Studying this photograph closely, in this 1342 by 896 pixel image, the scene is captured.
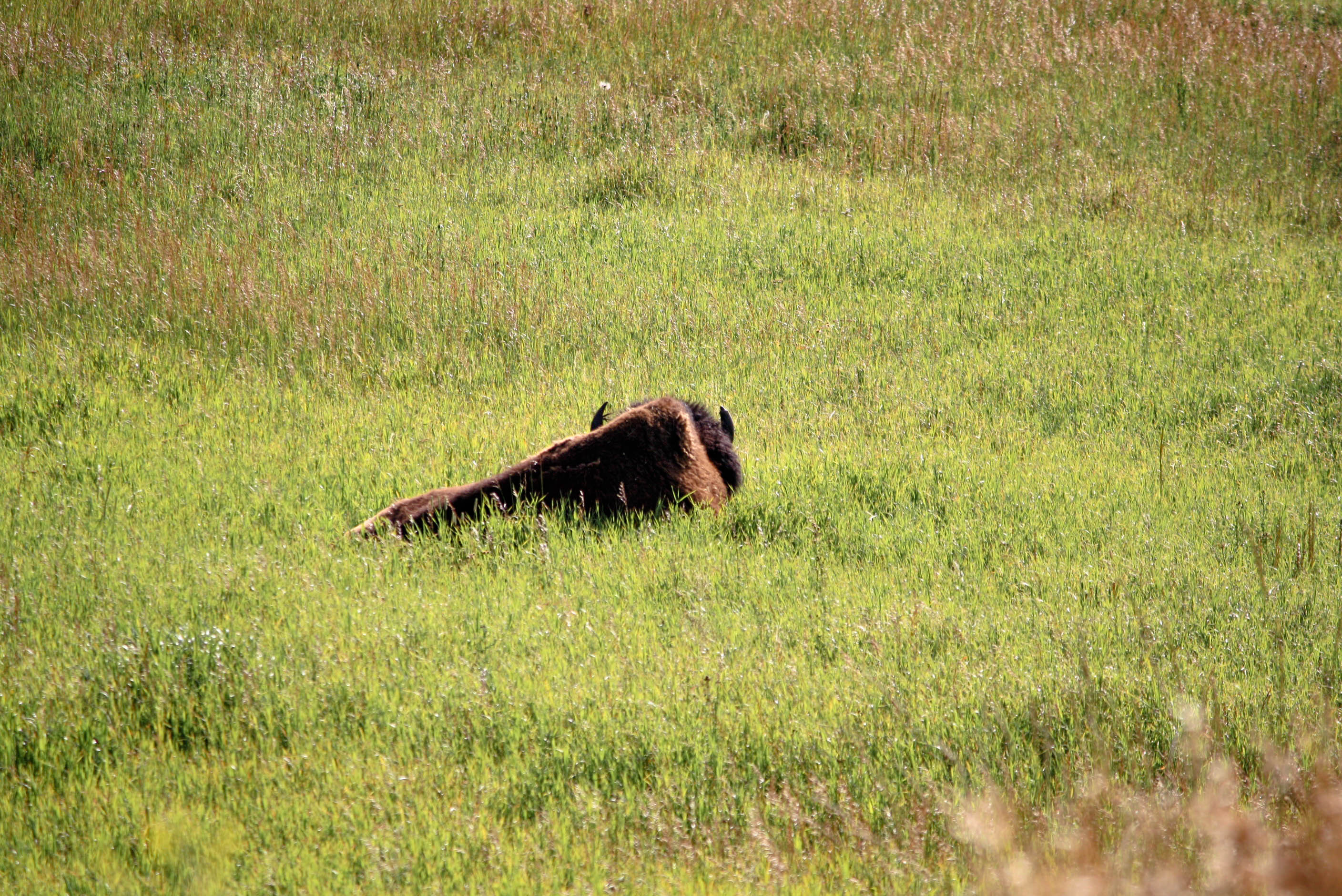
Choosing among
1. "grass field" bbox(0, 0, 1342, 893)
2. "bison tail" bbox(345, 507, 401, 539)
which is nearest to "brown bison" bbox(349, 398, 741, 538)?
"bison tail" bbox(345, 507, 401, 539)

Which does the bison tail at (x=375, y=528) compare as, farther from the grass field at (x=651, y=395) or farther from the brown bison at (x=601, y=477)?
the grass field at (x=651, y=395)

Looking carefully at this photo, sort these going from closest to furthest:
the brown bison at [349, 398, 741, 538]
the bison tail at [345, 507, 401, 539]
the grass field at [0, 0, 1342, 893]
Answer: the grass field at [0, 0, 1342, 893]
the bison tail at [345, 507, 401, 539]
the brown bison at [349, 398, 741, 538]

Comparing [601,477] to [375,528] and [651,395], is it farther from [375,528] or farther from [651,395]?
[651,395]

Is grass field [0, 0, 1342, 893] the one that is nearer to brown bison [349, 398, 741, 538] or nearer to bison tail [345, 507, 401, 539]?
bison tail [345, 507, 401, 539]

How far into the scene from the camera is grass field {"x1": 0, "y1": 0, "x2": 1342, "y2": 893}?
3.64 m

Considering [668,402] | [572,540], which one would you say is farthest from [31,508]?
[668,402]

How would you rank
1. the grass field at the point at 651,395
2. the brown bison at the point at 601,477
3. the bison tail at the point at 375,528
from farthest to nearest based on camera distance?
the brown bison at the point at 601,477
the bison tail at the point at 375,528
the grass field at the point at 651,395

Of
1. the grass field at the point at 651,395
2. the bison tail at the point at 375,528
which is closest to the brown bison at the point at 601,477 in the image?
the bison tail at the point at 375,528

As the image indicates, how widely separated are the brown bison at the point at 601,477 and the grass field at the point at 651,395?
8.9 inches

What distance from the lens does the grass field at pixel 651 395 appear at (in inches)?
143

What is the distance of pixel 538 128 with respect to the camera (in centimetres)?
1230

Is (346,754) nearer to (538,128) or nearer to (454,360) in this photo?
(454,360)

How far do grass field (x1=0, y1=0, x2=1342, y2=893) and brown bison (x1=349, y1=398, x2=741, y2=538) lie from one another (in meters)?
0.23

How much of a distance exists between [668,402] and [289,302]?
4197mm
